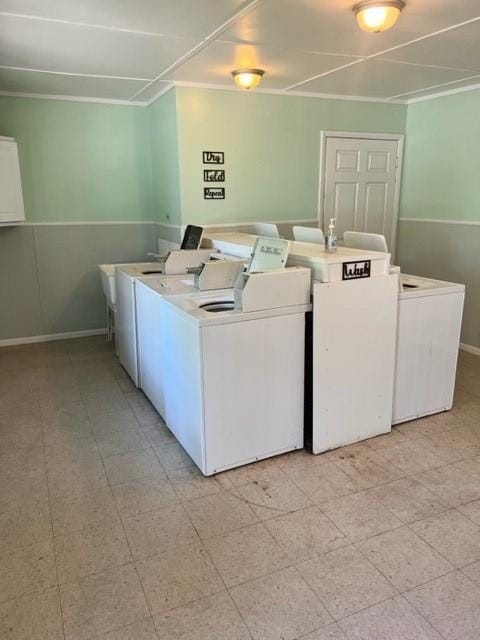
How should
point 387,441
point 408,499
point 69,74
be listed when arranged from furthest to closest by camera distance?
point 69,74 < point 387,441 < point 408,499

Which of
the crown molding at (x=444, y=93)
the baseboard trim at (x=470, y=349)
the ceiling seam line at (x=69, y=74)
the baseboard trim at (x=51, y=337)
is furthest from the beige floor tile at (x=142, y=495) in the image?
the crown molding at (x=444, y=93)

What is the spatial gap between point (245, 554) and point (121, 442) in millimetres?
1243

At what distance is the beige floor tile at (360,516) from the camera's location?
220cm

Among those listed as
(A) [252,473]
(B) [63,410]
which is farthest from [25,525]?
(B) [63,410]

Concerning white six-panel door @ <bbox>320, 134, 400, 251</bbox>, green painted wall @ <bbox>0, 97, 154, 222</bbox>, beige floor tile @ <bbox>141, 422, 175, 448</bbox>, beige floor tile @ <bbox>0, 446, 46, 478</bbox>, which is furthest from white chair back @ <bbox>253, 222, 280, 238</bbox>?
beige floor tile @ <bbox>0, 446, 46, 478</bbox>

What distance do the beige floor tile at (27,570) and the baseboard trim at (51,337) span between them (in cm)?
325

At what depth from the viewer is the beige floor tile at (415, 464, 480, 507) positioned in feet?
7.94

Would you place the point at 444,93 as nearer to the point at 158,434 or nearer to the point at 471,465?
the point at 471,465

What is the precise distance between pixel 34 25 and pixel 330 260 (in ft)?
7.01

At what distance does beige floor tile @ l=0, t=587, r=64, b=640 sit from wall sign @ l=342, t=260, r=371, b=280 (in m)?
A: 2.05

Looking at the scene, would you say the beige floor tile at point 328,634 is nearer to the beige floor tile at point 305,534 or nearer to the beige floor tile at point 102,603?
the beige floor tile at point 305,534

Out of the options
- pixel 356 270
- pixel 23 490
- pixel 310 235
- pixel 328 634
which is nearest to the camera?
pixel 328 634

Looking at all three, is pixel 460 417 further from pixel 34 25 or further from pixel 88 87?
pixel 88 87

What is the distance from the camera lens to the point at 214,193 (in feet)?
14.8
